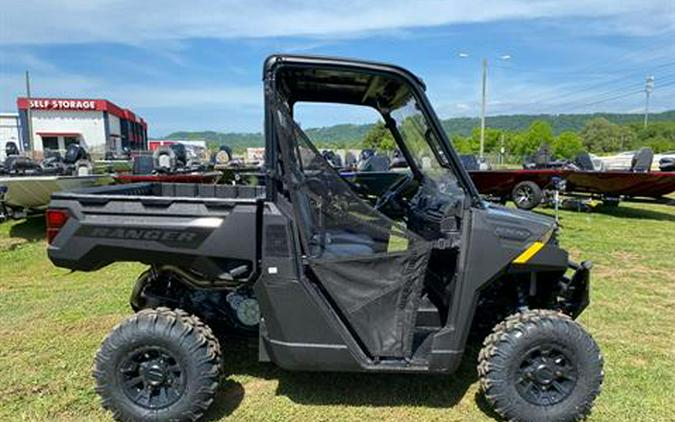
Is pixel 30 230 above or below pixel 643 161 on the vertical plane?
below

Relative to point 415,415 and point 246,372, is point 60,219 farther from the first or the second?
point 415,415

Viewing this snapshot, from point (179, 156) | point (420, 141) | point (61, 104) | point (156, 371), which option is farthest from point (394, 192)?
Result: point (61, 104)

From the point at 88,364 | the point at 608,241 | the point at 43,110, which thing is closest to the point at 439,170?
the point at 88,364

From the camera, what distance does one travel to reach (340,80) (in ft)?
10.7

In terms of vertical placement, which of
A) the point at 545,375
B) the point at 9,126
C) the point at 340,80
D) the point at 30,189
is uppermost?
the point at 9,126

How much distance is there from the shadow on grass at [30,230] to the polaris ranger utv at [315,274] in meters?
6.63

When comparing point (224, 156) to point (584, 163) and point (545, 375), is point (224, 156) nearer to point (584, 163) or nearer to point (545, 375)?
point (584, 163)

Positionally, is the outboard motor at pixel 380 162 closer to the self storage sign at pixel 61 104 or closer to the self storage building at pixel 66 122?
the self storage building at pixel 66 122

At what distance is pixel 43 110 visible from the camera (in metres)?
48.8

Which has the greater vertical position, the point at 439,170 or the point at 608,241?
the point at 439,170

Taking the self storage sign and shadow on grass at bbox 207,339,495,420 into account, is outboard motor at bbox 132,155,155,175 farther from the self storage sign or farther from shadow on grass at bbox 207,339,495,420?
the self storage sign

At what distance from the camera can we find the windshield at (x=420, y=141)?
10.2 feet

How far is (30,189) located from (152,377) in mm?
6463

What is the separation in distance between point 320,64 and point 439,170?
107 centimetres
